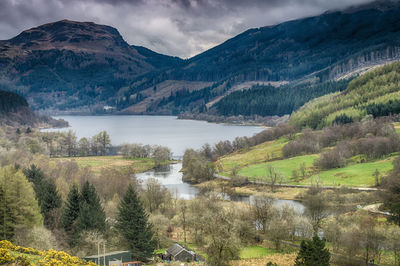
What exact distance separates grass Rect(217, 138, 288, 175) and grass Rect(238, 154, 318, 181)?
6.37 meters

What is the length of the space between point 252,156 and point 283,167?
25290 mm

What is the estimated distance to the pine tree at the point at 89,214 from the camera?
1512 inches

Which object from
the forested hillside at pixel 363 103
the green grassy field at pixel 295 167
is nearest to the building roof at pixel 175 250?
the green grassy field at pixel 295 167

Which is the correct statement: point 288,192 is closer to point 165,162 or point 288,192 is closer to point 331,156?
point 331,156

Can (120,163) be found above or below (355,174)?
above

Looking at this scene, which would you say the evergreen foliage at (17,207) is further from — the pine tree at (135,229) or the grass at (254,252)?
the grass at (254,252)

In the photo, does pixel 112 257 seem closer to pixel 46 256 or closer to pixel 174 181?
pixel 46 256

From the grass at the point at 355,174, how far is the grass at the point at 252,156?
31.0m

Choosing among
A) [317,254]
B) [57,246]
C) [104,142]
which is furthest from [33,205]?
[104,142]

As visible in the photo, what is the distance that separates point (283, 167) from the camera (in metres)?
111

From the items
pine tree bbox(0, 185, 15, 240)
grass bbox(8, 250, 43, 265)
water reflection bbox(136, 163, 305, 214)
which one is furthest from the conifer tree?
water reflection bbox(136, 163, 305, 214)

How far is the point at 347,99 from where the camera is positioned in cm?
18350

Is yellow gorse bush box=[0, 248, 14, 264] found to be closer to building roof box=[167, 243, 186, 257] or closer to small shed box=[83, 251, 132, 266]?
small shed box=[83, 251, 132, 266]

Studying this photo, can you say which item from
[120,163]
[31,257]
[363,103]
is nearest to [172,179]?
[120,163]
